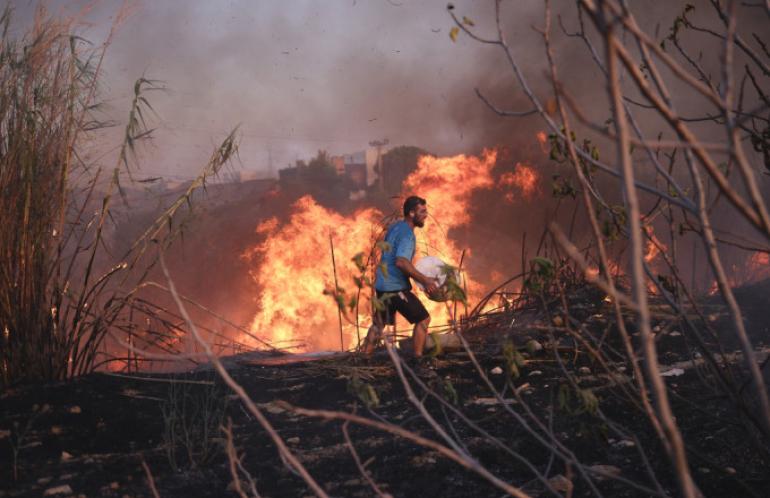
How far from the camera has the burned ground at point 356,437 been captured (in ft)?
10.9

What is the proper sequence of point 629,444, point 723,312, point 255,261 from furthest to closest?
1. point 255,261
2. point 723,312
3. point 629,444

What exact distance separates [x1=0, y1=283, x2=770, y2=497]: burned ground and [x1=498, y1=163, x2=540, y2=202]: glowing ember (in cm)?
1752

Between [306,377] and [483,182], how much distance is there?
1697 centimetres

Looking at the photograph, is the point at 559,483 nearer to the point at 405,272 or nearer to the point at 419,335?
the point at 405,272

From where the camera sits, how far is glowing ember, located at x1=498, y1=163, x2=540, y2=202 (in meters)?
22.9

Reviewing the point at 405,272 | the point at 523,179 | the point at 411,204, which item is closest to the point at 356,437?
the point at 405,272

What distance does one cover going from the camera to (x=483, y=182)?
22172 mm

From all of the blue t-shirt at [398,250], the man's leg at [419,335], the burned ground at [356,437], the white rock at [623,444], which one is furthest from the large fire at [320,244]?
the white rock at [623,444]

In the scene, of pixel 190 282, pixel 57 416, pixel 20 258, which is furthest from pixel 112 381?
pixel 190 282

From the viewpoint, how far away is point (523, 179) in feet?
75.6

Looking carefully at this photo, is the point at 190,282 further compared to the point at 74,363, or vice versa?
the point at 190,282

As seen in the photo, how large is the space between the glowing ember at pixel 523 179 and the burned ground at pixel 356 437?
690 inches

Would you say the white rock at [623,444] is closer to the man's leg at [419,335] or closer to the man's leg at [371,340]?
the man's leg at [371,340]

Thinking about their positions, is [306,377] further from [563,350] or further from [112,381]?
[563,350]
